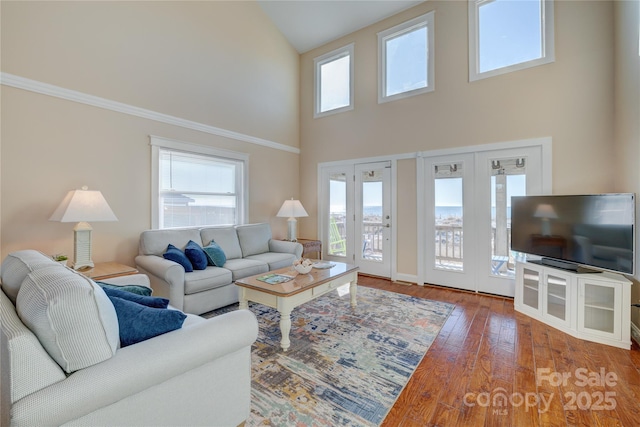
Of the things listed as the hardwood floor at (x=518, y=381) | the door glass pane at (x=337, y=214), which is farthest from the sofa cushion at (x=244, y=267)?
the hardwood floor at (x=518, y=381)

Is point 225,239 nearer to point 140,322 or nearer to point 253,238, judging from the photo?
point 253,238

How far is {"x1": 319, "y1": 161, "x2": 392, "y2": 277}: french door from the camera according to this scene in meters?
4.71

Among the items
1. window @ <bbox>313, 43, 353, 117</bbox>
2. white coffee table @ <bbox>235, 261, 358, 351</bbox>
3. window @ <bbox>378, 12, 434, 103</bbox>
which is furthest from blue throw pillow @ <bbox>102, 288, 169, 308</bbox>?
window @ <bbox>313, 43, 353, 117</bbox>

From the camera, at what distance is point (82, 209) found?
256 centimetres

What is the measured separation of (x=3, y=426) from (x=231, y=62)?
4.73m

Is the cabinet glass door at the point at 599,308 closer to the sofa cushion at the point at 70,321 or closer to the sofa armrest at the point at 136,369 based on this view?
the sofa armrest at the point at 136,369

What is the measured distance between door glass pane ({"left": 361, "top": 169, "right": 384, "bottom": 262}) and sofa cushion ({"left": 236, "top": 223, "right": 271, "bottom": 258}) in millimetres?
1727

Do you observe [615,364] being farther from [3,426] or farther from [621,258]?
[3,426]

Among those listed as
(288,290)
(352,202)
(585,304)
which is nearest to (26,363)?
(288,290)

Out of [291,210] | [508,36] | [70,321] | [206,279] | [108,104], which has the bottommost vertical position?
[206,279]

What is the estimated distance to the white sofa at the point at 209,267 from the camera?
2.84 meters

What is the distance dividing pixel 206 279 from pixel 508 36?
490cm

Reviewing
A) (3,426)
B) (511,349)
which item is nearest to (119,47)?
(3,426)

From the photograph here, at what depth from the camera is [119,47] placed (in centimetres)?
326
